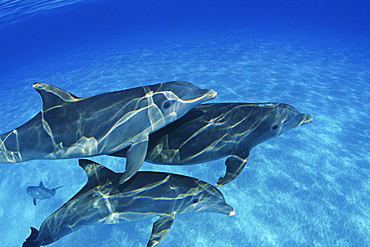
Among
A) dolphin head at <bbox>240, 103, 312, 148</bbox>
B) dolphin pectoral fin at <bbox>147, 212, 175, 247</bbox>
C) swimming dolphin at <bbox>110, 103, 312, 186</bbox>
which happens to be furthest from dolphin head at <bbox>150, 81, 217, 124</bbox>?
dolphin pectoral fin at <bbox>147, 212, 175, 247</bbox>

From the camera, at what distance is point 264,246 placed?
18.8ft

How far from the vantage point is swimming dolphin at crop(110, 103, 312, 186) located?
413 centimetres

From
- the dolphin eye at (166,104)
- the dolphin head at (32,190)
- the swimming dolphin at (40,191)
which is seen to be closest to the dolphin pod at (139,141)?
the dolphin eye at (166,104)

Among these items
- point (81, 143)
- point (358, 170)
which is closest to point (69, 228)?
point (81, 143)

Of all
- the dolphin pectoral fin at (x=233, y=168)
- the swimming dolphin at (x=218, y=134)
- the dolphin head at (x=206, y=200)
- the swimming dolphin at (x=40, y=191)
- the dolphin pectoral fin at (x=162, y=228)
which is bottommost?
the swimming dolphin at (x=40, y=191)

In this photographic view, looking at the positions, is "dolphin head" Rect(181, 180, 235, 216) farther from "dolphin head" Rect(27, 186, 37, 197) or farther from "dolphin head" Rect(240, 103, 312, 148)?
"dolphin head" Rect(27, 186, 37, 197)

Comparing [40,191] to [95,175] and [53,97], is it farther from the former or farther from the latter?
[53,97]

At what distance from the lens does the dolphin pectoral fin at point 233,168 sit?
4.20m

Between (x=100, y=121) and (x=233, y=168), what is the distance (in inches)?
100

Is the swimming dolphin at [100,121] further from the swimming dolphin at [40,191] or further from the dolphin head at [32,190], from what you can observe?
the dolphin head at [32,190]

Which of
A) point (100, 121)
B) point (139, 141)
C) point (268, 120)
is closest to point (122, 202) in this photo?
point (139, 141)

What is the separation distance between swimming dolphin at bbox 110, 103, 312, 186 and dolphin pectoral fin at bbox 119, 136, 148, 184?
0.41m

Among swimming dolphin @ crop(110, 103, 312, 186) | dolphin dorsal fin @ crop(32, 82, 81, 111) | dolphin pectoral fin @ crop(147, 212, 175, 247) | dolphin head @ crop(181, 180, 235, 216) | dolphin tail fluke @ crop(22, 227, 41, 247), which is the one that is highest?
dolphin dorsal fin @ crop(32, 82, 81, 111)

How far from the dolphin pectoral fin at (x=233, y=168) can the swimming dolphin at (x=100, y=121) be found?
1.34m
